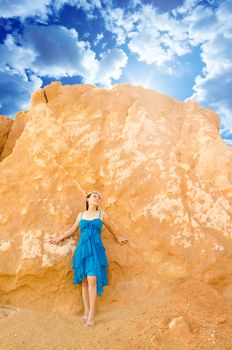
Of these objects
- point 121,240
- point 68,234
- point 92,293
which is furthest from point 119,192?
point 92,293

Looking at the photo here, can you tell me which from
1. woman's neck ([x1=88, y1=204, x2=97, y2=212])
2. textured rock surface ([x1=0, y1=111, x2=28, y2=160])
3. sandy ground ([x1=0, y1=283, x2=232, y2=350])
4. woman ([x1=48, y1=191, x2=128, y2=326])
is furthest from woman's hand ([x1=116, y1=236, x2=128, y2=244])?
textured rock surface ([x1=0, y1=111, x2=28, y2=160])

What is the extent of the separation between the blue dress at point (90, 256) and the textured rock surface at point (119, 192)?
0.18 meters

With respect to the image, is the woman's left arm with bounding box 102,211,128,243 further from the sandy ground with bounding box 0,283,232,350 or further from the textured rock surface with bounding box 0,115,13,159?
the textured rock surface with bounding box 0,115,13,159

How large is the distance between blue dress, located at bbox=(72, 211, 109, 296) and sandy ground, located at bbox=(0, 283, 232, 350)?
1.34 feet

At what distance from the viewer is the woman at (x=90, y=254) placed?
4.07m

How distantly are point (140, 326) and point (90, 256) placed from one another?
98 cm

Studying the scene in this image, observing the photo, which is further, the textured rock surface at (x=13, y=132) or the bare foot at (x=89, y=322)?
the textured rock surface at (x=13, y=132)

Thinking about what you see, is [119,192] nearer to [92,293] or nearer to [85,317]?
[92,293]

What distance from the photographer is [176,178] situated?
473cm

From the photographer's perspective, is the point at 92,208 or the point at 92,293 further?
the point at 92,208

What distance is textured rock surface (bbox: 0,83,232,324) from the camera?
4230mm

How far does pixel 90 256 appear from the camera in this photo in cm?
415

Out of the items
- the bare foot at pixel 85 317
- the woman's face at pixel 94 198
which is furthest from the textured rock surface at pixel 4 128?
the bare foot at pixel 85 317

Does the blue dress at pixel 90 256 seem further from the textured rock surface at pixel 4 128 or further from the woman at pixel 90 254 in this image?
the textured rock surface at pixel 4 128
